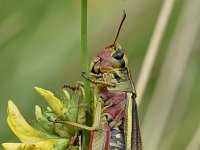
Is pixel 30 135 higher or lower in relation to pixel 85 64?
lower

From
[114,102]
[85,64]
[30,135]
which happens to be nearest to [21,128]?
[30,135]

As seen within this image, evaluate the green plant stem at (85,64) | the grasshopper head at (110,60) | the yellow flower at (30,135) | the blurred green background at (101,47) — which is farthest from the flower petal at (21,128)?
the blurred green background at (101,47)

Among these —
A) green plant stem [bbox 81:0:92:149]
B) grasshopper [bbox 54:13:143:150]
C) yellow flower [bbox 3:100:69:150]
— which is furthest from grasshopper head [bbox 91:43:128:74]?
yellow flower [bbox 3:100:69:150]

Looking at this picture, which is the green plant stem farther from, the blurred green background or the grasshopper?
the blurred green background

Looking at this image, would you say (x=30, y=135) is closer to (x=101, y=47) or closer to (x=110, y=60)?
(x=110, y=60)

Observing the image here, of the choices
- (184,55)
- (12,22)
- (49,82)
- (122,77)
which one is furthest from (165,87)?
(122,77)

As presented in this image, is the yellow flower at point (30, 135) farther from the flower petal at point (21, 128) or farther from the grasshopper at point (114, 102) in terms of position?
the grasshopper at point (114, 102)
